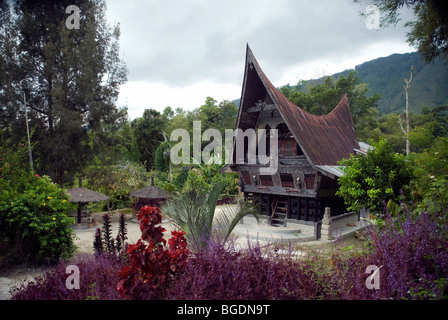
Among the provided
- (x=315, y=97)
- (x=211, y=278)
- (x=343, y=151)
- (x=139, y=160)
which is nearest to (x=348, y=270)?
(x=211, y=278)

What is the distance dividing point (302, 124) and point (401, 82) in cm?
6168

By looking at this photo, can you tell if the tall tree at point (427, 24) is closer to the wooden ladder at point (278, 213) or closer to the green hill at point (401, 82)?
the wooden ladder at point (278, 213)

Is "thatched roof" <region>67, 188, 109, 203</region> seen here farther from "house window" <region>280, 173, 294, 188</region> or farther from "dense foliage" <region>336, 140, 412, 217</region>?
"dense foliage" <region>336, 140, 412, 217</region>

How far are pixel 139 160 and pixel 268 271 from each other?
2985 cm

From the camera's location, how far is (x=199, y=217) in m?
5.46

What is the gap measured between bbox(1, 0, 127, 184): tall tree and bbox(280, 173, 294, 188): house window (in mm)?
11645

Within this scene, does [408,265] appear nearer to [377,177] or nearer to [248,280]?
[248,280]

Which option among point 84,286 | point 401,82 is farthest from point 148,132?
point 401,82

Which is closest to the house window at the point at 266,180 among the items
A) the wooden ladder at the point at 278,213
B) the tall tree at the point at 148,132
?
the wooden ladder at the point at 278,213
